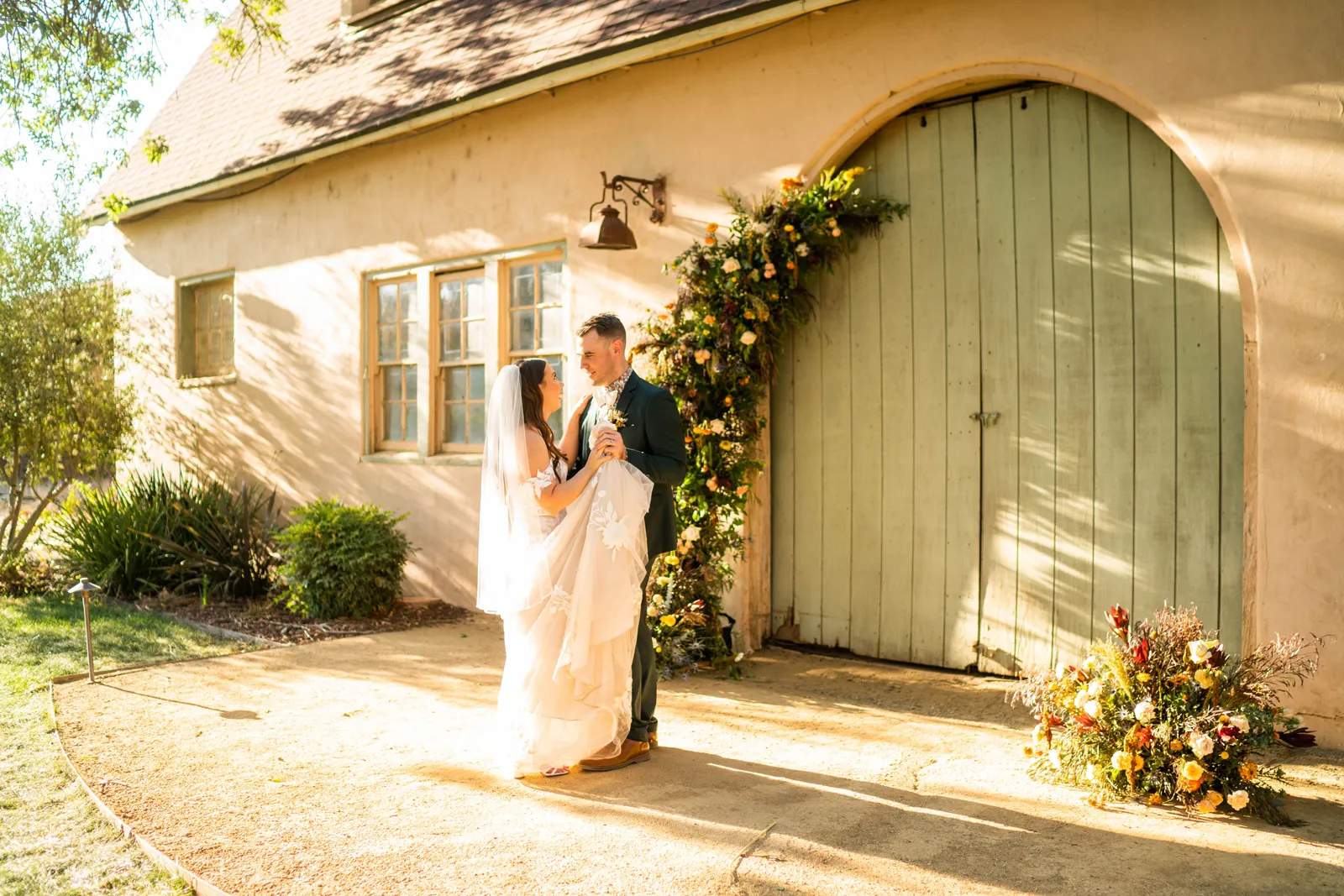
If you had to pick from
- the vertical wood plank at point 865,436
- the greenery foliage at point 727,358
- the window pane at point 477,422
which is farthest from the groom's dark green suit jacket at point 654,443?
the window pane at point 477,422

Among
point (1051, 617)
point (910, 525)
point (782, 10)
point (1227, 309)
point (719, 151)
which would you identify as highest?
point (782, 10)

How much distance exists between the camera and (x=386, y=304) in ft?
33.0

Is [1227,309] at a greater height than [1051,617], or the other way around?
[1227,309]

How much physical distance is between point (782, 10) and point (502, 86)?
2602 millimetres

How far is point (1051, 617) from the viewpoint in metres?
6.06

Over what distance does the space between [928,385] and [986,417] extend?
413mm

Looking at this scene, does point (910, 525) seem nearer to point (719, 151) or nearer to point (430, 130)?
point (719, 151)

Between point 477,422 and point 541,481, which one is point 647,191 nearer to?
point 477,422

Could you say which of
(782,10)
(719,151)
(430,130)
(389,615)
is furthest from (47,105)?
(782,10)

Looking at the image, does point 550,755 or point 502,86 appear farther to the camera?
point 502,86

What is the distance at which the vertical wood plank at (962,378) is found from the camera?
6.31 meters

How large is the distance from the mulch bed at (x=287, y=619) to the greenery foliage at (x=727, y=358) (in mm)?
2758

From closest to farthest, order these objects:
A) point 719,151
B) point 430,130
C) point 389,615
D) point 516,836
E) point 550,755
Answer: point 516,836
point 550,755
point 719,151
point 389,615
point 430,130

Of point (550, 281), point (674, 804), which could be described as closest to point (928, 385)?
point (674, 804)
